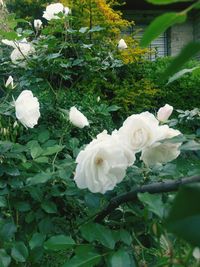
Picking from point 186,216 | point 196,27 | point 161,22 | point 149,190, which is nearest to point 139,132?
point 149,190

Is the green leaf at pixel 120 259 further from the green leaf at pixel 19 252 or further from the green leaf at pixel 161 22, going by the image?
→ the green leaf at pixel 161 22

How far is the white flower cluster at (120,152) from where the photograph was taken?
1.13m

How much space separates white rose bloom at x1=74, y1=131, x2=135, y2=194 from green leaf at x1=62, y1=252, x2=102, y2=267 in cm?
15

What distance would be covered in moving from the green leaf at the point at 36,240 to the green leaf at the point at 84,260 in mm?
315

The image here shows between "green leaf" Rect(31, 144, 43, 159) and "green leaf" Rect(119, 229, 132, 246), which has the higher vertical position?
"green leaf" Rect(31, 144, 43, 159)

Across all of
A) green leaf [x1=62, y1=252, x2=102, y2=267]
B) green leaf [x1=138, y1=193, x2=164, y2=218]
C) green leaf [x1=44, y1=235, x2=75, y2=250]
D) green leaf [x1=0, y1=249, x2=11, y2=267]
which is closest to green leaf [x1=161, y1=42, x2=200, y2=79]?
green leaf [x1=138, y1=193, x2=164, y2=218]

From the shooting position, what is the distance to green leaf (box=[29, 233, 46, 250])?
4.48 ft

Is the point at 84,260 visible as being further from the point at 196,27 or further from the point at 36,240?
the point at 196,27

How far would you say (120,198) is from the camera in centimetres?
118

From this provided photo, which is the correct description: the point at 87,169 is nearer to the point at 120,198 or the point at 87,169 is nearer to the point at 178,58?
the point at 120,198

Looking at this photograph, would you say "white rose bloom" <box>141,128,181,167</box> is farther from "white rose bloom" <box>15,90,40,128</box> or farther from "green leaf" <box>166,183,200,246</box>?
"green leaf" <box>166,183,200,246</box>

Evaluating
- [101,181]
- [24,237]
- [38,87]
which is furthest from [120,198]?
[38,87]

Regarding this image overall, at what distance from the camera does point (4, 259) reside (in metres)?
1.33

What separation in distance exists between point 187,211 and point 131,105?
23.8 ft
